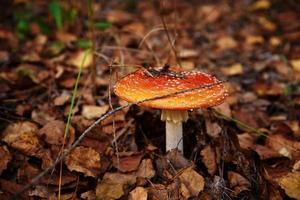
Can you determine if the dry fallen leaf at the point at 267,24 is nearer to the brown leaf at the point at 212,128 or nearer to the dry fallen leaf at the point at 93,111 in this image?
the brown leaf at the point at 212,128

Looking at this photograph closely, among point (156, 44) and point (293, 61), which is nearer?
point (293, 61)

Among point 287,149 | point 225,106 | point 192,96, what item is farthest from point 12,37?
point 287,149

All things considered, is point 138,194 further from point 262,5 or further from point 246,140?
point 262,5

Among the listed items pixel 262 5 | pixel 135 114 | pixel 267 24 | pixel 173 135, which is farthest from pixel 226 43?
pixel 173 135

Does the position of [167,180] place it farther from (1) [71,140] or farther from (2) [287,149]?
(2) [287,149]

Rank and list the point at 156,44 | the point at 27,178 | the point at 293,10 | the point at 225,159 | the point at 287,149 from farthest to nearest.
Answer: the point at 293,10 → the point at 156,44 → the point at 287,149 → the point at 225,159 → the point at 27,178

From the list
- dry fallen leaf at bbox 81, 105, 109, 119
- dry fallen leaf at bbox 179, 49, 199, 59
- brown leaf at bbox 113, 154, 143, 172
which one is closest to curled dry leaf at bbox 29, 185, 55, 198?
brown leaf at bbox 113, 154, 143, 172

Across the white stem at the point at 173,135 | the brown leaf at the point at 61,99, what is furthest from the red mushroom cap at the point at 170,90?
the brown leaf at the point at 61,99
